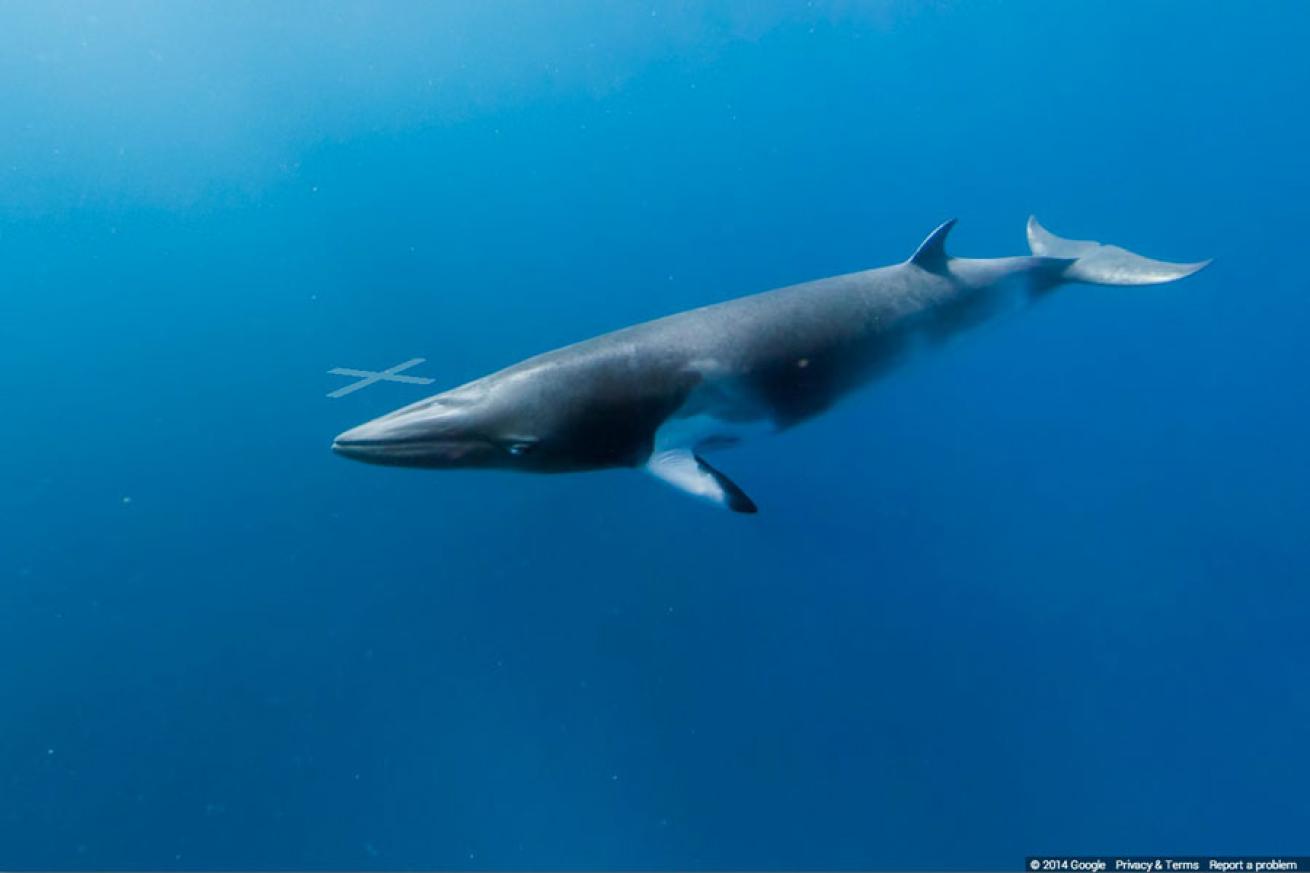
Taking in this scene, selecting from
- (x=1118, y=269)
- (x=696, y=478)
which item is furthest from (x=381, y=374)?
(x=1118, y=269)

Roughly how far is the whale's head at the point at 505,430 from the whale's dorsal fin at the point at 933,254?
3.57m

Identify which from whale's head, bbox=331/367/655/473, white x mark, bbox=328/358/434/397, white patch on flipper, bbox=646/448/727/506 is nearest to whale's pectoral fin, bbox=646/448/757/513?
white patch on flipper, bbox=646/448/727/506

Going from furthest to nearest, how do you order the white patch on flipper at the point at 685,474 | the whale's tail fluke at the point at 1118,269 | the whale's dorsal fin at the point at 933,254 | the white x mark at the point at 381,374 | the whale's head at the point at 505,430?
the white x mark at the point at 381,374 → the whale's tail fluke at the point at 1118,269 → the whale's dorsal fin at the point at 933,254 → the white patch on flipper at the point at 685,474 → the whale's head at the point at 505,430

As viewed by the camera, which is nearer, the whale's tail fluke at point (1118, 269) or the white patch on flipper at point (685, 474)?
the white patch on flipper at point (685, 474)

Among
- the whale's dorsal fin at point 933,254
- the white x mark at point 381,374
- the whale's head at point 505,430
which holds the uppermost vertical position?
the white x mark at point 381,374

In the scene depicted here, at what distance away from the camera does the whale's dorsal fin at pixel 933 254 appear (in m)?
7.05

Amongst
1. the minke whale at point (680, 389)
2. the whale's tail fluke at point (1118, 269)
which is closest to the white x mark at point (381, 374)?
the minke whale at point (680, 389)

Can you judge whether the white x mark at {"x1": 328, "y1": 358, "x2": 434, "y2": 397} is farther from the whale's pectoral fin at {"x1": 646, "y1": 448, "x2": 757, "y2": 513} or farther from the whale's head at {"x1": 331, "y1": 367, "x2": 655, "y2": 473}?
the whale's pectoral fin at {"x1": 646, "y1": 448, "x2": 757, "y2": 513}


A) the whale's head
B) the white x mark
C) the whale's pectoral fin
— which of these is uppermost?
the white x mark

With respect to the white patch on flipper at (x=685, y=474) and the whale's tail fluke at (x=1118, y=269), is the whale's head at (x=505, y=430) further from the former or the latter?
the whale's tail fluke at (x=1118, y=269)

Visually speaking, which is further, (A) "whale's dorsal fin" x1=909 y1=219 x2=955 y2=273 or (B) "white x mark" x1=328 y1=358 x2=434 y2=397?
(B) "white x mark" x1=328 y1=358 x2=434 y2=397

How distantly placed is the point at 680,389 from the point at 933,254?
3.29 meters

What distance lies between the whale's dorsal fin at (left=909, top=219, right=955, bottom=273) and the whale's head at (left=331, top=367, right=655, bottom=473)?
3.57 m

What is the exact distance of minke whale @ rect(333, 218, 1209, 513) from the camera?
5.47m
